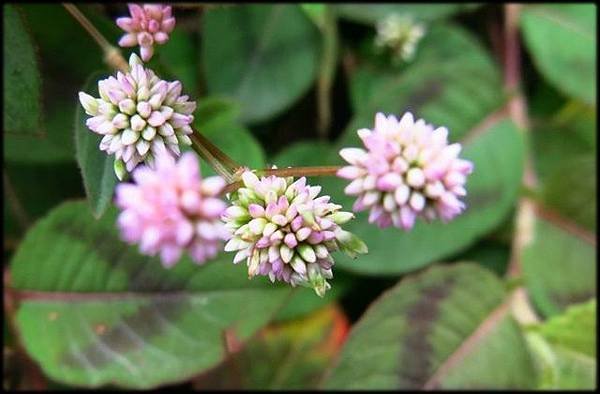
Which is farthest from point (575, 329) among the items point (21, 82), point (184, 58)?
point (21, 82)

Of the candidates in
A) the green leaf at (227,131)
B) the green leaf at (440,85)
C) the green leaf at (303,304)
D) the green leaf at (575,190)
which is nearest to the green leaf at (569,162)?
the green leaf at (575,190)

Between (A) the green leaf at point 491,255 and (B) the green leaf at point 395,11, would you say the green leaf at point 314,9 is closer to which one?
(B) the green leaf at point 395,11

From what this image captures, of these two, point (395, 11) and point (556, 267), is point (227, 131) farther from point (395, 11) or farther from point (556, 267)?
point (556, 267)

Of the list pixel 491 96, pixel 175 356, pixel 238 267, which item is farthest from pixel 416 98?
pixel 175 356

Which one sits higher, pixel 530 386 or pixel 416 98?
pixel 416 98

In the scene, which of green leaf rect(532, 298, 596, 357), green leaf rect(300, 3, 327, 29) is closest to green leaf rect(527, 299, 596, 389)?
green leaf rect(532, 298, 596, 357)

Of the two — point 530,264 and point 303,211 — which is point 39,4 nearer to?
point 303,211
